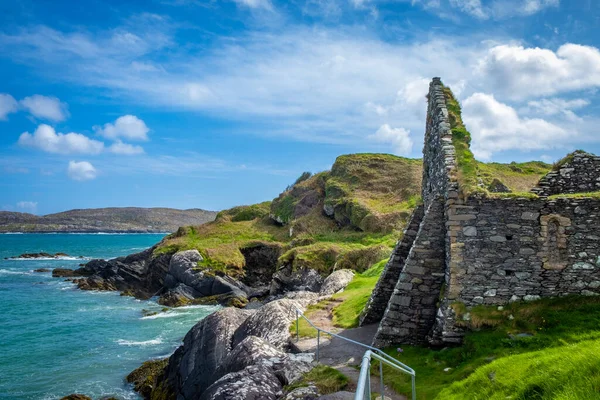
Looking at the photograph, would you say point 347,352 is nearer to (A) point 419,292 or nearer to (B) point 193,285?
(A) point 419,292

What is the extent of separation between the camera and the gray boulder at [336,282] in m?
23.5

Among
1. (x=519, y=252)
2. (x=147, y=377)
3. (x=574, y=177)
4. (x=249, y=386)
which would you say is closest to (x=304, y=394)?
(x=249, y=386)

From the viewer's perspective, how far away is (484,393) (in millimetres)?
7262

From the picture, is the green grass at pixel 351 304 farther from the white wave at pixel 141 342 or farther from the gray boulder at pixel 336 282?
the white wave at pixel 141 342

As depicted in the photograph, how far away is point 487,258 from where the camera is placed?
10609mm

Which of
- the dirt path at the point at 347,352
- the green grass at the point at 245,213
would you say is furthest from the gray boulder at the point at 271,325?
the green grass at the point at 245,213

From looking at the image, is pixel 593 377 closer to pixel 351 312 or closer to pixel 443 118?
pixel 443 118

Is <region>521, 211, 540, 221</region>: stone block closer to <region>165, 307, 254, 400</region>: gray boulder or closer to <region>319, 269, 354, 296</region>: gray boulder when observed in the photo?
<region>165, 307, 254, 400</region>: gray boulder

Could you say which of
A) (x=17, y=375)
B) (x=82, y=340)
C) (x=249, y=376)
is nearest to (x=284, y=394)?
(x=249, y=376)

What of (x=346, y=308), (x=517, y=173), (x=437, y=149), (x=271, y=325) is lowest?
(x=271, y=325)

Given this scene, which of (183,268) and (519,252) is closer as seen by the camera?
(519,252)

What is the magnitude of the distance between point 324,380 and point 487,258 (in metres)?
5.09

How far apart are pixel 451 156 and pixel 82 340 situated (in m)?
26.1

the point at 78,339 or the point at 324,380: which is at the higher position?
the point at 324,380
